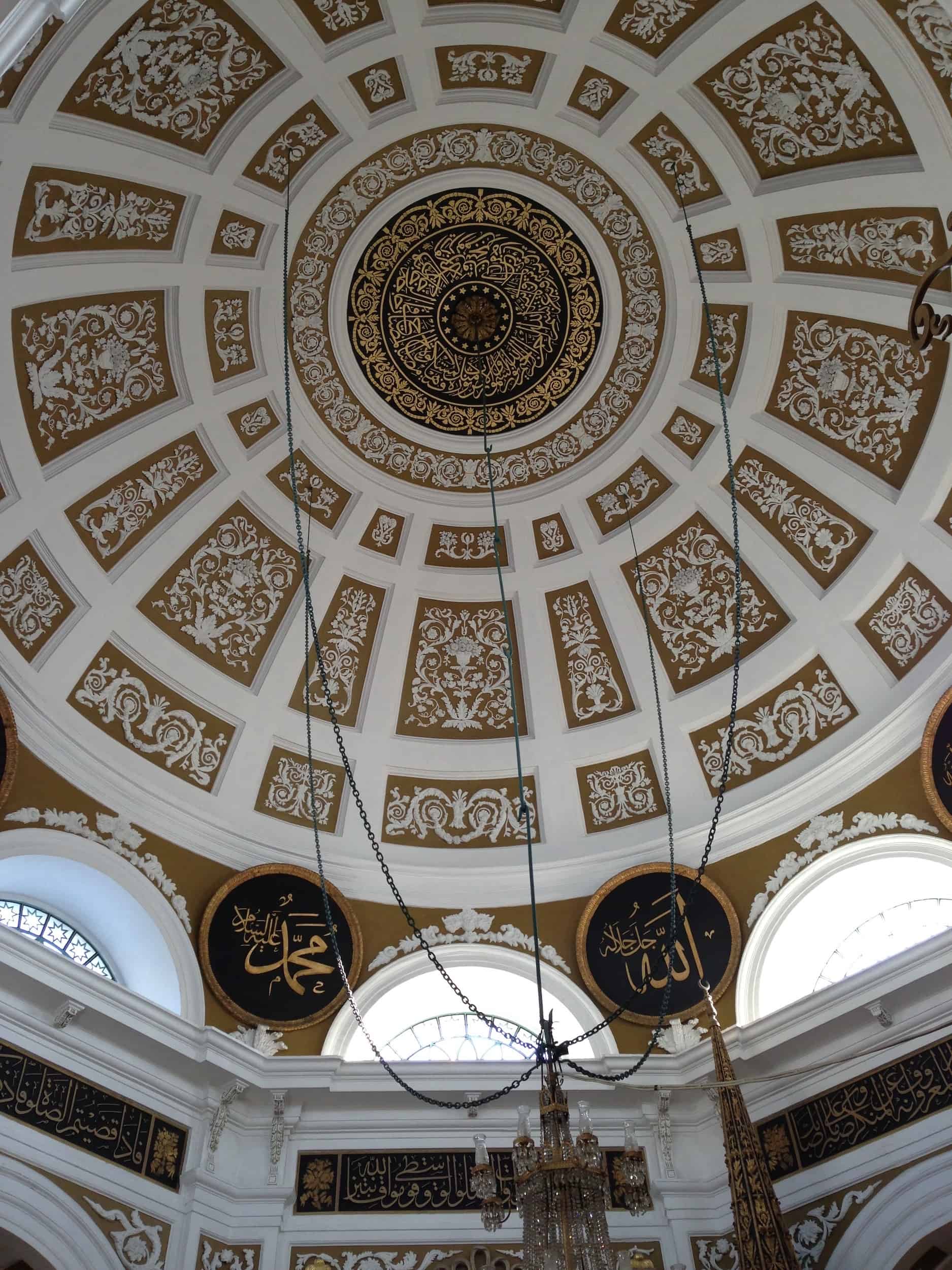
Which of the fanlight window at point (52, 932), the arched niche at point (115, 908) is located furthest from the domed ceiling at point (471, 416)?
the fanlight window at point (52, 932)

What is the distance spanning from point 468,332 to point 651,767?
490cm

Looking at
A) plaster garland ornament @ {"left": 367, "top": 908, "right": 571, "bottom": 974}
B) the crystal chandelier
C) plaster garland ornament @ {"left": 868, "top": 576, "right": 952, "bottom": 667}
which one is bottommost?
the crystal chandelier

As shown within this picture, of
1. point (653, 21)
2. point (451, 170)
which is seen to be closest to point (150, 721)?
point (451, 170)

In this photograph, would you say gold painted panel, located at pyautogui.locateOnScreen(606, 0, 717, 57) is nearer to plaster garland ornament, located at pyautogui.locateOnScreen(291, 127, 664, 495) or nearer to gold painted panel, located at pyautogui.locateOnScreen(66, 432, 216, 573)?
plaster garland ornament, located at pyautogui.locateOnScreen(291, 127, 664, 495)

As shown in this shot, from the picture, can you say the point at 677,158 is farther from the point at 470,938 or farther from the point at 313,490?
the point at 470,938

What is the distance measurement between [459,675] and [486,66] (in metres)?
6.04

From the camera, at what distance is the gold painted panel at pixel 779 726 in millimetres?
11562

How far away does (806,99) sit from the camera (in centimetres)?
1029

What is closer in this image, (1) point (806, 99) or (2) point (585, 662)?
(1) point (806, 99)

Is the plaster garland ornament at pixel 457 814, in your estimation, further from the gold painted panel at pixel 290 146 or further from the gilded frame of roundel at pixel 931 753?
the gold painted panel at pixel 290 146

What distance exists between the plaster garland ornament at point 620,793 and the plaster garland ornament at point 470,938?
5.03 feet

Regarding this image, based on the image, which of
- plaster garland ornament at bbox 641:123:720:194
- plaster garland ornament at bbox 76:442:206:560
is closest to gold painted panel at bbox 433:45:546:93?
plaster garland ornament at bbox 641:123:720:194

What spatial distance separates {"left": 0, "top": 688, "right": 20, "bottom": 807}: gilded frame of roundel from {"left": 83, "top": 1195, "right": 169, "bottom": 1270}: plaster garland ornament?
129 inches

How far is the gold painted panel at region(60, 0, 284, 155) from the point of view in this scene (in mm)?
9492
